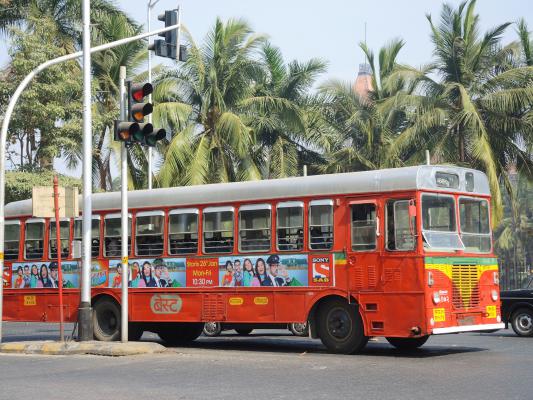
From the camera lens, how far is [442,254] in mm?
17219

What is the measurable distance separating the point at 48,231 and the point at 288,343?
19.3ft

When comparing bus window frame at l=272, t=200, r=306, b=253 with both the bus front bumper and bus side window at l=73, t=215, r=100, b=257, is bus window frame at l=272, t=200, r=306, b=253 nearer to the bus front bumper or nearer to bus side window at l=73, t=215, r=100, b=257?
the bus front bumper

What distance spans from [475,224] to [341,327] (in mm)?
3142

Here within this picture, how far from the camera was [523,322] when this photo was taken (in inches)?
915

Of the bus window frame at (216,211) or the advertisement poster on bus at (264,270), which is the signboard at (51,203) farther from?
the advertisement poster on bus at (264,270)

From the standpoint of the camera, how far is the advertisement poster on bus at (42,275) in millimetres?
21484

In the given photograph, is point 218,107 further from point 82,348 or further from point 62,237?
point 82,348

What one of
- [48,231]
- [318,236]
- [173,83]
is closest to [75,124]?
[173,83]

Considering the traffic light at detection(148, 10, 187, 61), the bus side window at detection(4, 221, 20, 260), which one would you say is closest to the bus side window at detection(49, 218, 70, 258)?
the bus side window at detection(4, 221, 20, 260)

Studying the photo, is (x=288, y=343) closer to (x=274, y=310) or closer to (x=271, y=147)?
(x=274, y=310)

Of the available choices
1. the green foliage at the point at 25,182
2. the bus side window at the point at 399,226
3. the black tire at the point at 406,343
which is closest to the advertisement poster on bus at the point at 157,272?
the black tire at the point at 406,343

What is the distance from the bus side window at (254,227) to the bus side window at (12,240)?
Result: 621cm

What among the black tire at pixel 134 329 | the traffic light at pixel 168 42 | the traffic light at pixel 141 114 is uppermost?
the traffic light at pixel 168 42

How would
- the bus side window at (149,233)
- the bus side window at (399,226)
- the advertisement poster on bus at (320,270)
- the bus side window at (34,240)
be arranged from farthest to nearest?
the bus side window at (34,240), the bus side window at (149,233), the advertisement poster on bus at (320,270), the bus side window at (399,226)
